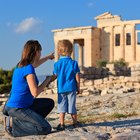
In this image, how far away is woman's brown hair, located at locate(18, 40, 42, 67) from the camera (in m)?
6.36

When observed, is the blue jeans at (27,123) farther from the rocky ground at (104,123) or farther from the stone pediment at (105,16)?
the stone pediment at (105,16)

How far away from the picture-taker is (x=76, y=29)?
54.1 metres

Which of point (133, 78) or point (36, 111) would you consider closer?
point (36, 111)

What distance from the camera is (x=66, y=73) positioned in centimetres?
704

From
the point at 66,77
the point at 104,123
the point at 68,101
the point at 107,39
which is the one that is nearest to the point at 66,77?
the point at 66,77

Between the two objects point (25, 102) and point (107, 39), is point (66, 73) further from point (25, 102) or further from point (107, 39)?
point (107, 39)

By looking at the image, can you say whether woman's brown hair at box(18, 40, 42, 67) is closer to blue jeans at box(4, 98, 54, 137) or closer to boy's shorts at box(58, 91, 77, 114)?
blue jeans at box(4, 98, 54, 137)

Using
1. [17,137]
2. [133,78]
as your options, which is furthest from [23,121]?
[133,78]

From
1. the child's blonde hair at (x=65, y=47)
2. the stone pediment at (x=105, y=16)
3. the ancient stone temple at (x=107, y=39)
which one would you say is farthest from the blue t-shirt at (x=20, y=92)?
the stone pediment at (x=105, y=16)

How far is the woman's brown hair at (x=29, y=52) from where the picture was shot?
6.36m

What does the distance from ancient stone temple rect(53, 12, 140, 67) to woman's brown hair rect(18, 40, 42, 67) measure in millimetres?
47337

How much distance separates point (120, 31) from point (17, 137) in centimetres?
5012

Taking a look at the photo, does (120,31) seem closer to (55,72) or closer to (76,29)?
(76,29)

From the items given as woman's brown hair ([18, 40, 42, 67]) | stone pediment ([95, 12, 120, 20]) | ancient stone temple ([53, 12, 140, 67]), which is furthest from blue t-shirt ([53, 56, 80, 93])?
stone pediment ([95, 12, 120, 20])
